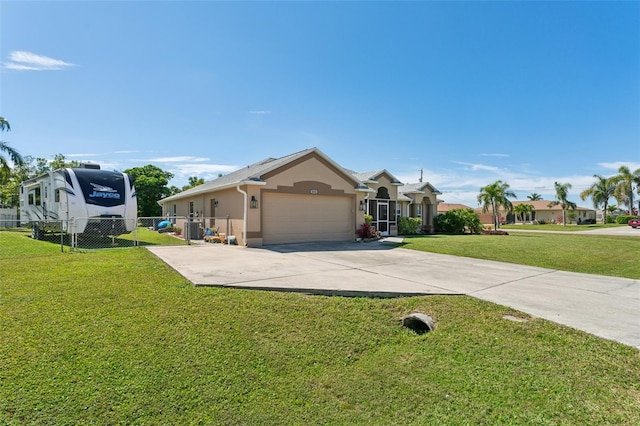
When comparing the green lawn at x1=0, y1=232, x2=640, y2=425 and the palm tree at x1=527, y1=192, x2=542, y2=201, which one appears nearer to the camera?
the green lawn at x1=0, y1=232, x2=640, y2=425

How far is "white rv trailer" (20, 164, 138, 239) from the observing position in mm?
12258

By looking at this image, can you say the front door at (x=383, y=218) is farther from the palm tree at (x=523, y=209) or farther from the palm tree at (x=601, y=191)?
the palm tree at (x=601, y=191)

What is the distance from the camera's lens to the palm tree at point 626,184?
49.0 metres

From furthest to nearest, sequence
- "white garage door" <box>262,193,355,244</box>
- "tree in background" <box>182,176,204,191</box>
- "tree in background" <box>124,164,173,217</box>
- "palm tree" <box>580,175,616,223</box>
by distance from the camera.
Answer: "palm tree" <box>580,175,616,223</box> < "tree in background" <box>182,176,204,191</box> < "tree in background" <box>124,164,173,217</box> < "white garage door" <box>262,193,355,244</box>

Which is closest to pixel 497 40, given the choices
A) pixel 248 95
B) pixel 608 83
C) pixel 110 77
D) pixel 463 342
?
pixel 608 83

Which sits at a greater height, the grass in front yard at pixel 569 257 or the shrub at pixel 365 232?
the shrub at pixel 365 232

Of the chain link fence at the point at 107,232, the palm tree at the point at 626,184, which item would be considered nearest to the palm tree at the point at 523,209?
the palm tree at the point at 626,184

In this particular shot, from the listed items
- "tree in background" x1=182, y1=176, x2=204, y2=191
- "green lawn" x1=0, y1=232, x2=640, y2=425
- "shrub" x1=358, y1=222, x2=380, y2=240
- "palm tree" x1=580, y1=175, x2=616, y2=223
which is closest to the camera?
"green lawn" x1=0, y1=232, x2=640, y2=425

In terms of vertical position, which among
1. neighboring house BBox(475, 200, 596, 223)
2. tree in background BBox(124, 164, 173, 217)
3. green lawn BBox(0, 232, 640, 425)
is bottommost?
green lawn BBox(0, 232, 640, 425)

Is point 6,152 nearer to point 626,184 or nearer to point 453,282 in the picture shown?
point 453,282

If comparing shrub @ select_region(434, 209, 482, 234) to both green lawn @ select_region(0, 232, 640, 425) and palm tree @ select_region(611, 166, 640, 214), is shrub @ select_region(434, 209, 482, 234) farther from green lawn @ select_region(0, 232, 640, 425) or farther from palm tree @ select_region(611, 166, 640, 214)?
palm tree @ select_region(611, 166, 640, 214)

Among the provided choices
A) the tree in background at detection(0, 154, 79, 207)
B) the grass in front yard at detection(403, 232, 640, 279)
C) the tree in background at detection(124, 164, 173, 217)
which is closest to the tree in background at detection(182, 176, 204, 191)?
the tree in background at detection(124, 164, 173, 217)

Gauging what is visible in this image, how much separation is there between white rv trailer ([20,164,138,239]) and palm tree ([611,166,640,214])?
6554 centimetres

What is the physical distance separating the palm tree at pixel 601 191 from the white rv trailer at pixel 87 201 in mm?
65766
